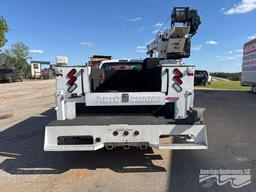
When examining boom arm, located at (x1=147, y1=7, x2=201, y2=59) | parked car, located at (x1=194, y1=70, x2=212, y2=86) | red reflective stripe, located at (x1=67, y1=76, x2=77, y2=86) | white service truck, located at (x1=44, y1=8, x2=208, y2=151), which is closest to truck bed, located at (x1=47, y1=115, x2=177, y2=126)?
white service truck, located at (x1=44, y1=8, x2=208, y2=151)

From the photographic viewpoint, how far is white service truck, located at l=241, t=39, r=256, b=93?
65.3 feet

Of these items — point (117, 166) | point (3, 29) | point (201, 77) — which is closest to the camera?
point (117, 166)

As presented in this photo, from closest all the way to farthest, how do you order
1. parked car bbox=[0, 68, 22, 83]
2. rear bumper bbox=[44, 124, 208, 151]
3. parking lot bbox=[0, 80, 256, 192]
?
parking lot bbox=[0, 80, 256, 192]
rear bumper bbox=[44, 124, 208, 151]
parked car bbox=[0, 68, 22, 83]

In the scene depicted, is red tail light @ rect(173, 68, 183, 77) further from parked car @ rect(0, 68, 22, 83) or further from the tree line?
the tree line

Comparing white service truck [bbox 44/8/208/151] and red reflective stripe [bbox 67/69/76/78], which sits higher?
red reflective stripe [bbox 67/69/76/78]

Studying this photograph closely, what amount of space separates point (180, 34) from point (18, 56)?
63.9m

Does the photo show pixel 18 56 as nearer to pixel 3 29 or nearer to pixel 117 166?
pixel 3 29

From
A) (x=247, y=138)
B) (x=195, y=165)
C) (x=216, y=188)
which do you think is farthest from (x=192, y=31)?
(x=216, y=188)

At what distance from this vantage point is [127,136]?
415cm

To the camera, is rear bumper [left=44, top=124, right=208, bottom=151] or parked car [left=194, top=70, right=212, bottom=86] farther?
parked car [left=194, top=70, right=212, bottom=86]

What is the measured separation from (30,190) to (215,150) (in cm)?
359

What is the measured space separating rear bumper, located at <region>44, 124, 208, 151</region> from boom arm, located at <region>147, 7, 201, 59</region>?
789cm

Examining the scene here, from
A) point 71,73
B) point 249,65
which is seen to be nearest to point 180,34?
point 71,73

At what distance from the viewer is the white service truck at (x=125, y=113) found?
13.6 ft
